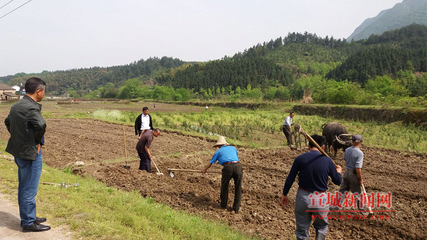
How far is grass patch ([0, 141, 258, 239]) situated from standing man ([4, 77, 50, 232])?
1.61ft

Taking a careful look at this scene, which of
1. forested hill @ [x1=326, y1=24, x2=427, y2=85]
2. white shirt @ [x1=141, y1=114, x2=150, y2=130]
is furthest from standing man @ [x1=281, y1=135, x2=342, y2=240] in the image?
forested hill @ [x1=326, y1=24, x2=427, y2=85]

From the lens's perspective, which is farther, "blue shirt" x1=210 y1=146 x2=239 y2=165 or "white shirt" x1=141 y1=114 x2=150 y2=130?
"white shirt" x1=141 y1=114 x2=150 y2=130

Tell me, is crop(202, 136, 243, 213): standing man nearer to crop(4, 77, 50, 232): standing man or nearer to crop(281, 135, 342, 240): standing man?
crop(281, 135, 342, 240): standing man

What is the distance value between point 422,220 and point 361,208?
1248 mm

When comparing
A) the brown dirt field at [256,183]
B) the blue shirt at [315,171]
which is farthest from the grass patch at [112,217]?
the blue shirt at [315,171]

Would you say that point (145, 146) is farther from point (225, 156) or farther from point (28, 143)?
point (28, 143)

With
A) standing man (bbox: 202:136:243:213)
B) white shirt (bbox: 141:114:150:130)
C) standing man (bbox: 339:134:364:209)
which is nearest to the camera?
standing man (bbox: 339:134:364:209)

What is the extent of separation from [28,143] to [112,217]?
71.3 inches

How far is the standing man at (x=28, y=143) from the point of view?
4.30 metres

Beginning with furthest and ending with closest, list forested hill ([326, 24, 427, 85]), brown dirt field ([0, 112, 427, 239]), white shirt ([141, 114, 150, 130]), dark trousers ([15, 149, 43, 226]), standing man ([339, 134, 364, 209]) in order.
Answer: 1. forested hill ([326, 24, 427, 85])
2. white shirt ([141, 114, 150, 130])
3. standing man ([339, 134, 364, 209])
4. brown dirt field ([0, 112, 427, 239])
5. dark trousers ([15, 149, 43, 226])

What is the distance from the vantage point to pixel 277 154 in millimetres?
13492

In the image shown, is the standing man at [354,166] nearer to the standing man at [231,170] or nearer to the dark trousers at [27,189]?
the standing man at [231,170]

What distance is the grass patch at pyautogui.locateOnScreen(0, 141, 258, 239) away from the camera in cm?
461

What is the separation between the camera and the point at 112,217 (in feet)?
16.9
